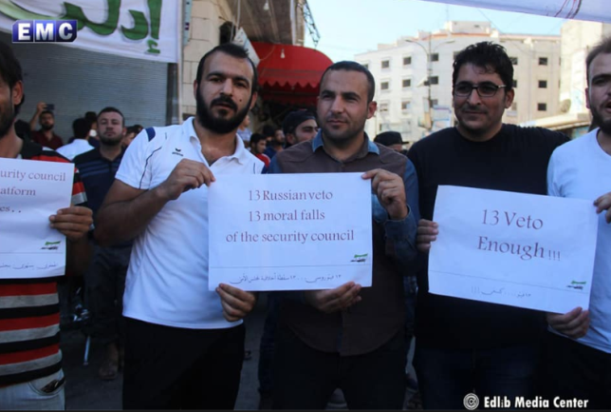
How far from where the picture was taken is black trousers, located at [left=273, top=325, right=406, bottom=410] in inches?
74.7

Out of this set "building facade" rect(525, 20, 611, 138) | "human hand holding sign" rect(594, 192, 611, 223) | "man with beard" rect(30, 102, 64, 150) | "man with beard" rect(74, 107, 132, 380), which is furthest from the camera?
"building facade" rect(525, 20, 611, 138)

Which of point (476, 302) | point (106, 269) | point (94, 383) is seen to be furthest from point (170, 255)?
point (94, 383)

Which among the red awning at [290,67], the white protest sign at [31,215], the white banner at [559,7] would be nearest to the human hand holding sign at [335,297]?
the white protest sign at [31,215]

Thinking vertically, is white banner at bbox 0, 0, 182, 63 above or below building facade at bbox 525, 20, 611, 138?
below

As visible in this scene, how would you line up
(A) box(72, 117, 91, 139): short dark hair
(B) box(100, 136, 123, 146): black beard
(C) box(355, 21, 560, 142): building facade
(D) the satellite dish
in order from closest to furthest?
(B) box(100, 136, 123, 146): black beard, (A) box(72, 117, 91, 139): short dark hair, (D) the satellite dish, (C) box(355, 21, 560, 142): building facade

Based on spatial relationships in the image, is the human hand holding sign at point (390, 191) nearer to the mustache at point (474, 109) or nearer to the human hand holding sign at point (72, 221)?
the mustache at point (474, 109)

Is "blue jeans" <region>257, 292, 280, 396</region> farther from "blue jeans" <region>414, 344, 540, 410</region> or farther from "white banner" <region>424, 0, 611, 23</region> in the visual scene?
"white banner" <region>424, 0, 611, 23</region>

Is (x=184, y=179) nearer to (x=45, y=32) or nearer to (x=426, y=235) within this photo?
(x=426, y=235)

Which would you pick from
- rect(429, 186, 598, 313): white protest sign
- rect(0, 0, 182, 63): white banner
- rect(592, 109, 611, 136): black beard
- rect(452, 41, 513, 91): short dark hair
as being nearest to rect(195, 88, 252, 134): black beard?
rect(429, 186, 598, 313): white protest sign

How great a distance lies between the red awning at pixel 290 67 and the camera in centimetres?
942

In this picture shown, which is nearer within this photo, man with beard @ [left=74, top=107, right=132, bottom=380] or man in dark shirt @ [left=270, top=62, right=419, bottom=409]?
man in dark shirt @ [left=270, top=62, right=419, bottom=409]

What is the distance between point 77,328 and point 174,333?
3.38 meters

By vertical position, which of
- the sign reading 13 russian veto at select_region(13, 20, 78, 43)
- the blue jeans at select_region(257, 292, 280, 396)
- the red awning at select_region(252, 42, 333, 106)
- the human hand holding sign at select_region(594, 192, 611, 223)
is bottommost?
the blue jeans at select_region(257, 292, 280, 396)

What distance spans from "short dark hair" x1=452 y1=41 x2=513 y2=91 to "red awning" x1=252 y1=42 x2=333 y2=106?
747 centimetres
